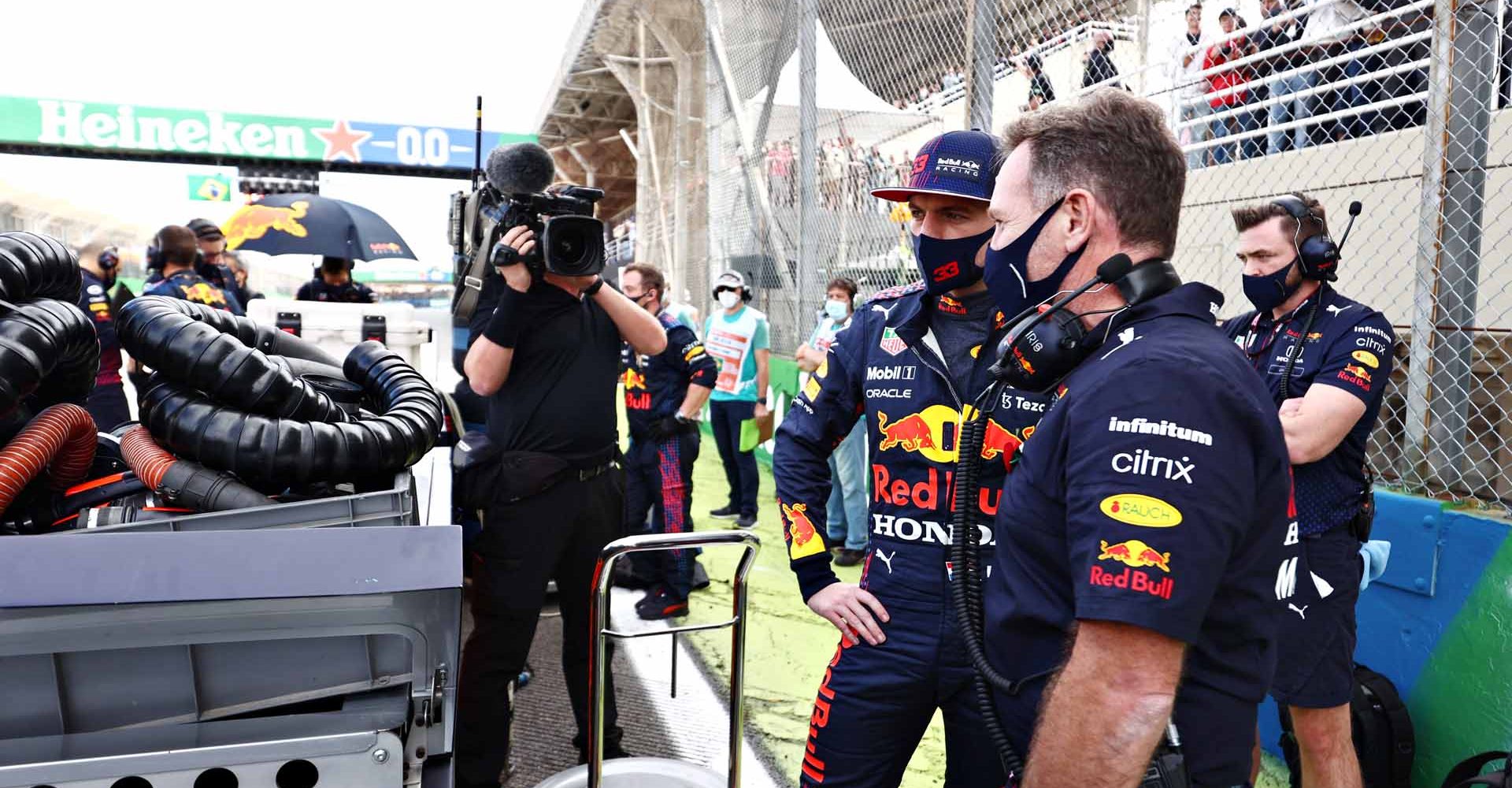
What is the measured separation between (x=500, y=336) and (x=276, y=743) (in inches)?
65.7

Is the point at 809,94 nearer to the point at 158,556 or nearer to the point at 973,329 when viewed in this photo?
the point at 973,329

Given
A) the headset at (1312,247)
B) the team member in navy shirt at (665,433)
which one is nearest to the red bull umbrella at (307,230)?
the team member in navy shirt at (665,433)

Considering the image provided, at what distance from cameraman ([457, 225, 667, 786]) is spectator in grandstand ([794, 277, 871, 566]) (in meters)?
3.30

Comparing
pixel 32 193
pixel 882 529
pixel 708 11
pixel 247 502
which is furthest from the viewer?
pixel 32 193

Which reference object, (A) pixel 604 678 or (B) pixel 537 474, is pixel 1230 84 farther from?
(A) pixel 604 678

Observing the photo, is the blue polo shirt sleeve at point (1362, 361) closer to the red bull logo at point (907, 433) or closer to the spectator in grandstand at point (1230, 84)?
the red bull logo at point (907, 433)

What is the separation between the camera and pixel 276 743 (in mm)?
1383

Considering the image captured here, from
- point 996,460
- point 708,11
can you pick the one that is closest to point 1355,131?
point 996,460

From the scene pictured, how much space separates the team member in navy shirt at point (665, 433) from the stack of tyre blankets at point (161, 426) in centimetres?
321

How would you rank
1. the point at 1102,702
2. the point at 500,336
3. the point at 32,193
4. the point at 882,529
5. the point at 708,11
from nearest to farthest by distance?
the point at 1102,702
the point at 882,529
the point at 500,336
the point at 708,11
the point at 32,193

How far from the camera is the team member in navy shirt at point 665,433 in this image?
5.15 m

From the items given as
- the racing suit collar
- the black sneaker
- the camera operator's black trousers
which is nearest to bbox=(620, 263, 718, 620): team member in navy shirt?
the black sneaker

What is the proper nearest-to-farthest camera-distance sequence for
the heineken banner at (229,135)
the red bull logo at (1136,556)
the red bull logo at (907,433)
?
the red bull logo at (1136,556) → the red bull logo at (907,433) → the heineken banner at (229,135)

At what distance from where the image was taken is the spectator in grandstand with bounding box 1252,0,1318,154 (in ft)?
16.7
